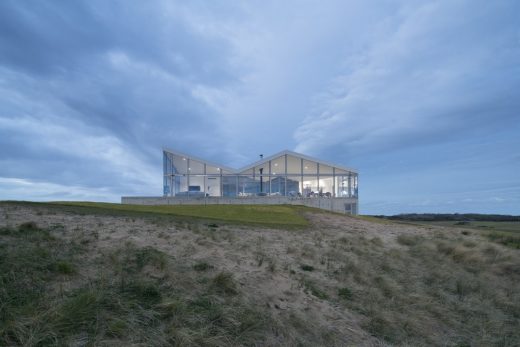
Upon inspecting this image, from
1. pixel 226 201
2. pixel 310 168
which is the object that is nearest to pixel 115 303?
pixel 226 201

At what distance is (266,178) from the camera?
116 feet

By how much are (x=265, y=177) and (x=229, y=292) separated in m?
29.4

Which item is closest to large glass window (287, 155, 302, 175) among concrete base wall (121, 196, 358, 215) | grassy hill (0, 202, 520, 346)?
concrete base wall (121, 196, 358, 215)

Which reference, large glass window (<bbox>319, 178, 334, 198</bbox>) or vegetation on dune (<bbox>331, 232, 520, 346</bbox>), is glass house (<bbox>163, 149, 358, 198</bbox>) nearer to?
large glass window (<bbox>319, 178, 334, 198</bbox>)

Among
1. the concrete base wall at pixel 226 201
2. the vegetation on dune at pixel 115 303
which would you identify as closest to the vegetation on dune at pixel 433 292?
the vegetation on dune at pixel 115 303

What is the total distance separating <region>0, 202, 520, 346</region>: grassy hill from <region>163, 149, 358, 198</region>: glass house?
2348cm

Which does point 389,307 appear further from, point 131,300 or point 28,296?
point 28,296

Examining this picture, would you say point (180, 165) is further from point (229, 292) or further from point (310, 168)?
point (229, 292)

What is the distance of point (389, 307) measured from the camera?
6801 mm

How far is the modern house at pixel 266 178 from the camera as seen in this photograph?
114 feet

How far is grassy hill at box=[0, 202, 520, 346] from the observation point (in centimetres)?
420

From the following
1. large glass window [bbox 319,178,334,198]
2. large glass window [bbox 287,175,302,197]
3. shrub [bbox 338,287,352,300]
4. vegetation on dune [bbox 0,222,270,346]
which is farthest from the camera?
large glass window [bbox 319,178,334,198]

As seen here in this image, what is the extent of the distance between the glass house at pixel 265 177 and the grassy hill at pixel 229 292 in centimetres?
2348

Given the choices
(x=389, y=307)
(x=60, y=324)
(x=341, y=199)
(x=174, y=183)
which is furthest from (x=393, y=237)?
(x=174, y=183)
